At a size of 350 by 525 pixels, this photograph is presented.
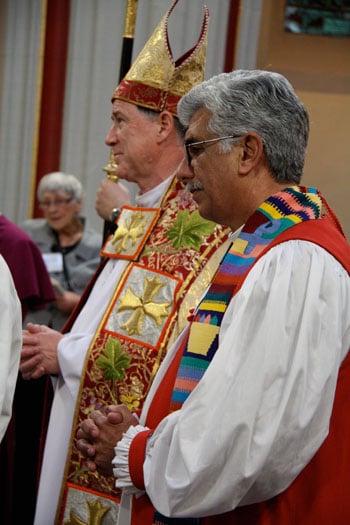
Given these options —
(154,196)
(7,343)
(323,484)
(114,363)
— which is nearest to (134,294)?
(114,363)

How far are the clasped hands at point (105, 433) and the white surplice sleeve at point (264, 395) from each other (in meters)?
0.37

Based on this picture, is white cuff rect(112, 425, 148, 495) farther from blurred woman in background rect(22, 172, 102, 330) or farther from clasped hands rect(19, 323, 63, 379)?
blurred woman in background rect(22, 172, 102, 330)

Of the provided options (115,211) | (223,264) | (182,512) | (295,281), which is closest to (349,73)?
(115,211)

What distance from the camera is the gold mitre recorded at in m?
3.43

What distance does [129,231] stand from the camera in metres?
3.48

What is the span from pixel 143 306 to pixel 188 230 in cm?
30

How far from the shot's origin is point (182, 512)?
189 centimetres

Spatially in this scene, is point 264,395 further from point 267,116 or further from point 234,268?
point 267,116

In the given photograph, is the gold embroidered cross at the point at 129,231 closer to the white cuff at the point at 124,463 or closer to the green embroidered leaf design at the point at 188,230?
the green embroidered leaf design at the point at 188,230

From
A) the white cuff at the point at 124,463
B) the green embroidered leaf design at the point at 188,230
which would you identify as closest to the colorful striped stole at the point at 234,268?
the white cuff at the point at 124,463

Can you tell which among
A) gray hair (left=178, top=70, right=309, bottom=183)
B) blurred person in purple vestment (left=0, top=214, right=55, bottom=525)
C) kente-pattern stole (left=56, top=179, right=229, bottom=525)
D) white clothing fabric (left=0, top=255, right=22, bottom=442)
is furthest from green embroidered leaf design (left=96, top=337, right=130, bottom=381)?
gray hair (left=178, top=70, right=309, bottom=183)

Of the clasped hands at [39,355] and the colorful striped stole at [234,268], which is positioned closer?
the colorful striped stole at [234,268]

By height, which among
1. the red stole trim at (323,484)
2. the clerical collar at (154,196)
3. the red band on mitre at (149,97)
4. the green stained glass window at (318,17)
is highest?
the green stained glass window at (318,17)

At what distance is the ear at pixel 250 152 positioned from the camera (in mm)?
2129
